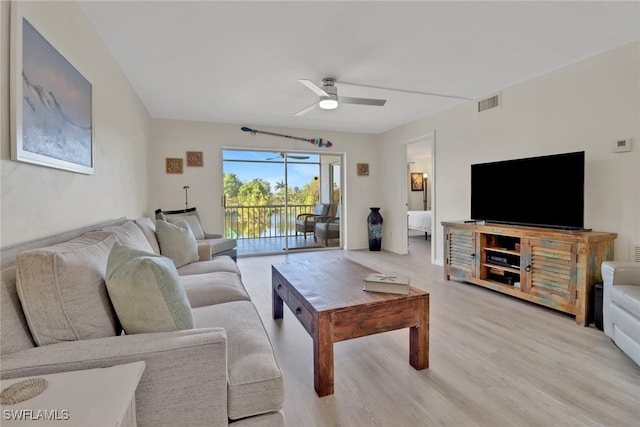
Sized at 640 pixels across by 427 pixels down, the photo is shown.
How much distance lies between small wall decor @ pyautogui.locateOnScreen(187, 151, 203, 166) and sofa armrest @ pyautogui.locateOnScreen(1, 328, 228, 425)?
4.52 meters

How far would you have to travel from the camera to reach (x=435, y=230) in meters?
4.76

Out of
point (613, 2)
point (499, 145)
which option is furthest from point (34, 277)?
point (499, 145)

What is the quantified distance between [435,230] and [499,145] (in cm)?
157

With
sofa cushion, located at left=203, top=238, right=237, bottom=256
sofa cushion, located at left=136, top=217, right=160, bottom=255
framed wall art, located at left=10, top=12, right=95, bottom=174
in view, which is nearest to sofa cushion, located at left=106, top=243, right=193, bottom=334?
framed wall art, located at left=10, top=12, right=95, bottom=174

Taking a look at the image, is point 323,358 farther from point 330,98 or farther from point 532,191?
point 532,191


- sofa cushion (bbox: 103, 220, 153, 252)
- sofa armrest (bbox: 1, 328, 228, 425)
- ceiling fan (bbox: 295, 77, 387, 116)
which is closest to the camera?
sofa armrest (bbox: 1, 328, 228, 425)

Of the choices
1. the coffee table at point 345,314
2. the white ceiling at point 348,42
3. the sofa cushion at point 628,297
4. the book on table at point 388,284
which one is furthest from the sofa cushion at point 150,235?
the sofa cushion at point 628,297

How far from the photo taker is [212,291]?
1.95 metres

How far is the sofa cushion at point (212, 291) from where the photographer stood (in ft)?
6.19

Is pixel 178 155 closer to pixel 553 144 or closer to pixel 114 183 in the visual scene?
pixel 114 183

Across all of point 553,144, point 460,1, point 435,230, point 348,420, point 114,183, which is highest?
point 460,1

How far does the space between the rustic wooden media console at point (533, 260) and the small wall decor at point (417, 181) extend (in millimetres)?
5344

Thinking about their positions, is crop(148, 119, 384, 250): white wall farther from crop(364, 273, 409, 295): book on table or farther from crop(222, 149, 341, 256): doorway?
crop(364, 273, 409, 295): book on table

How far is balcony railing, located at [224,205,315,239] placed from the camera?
618 cm
